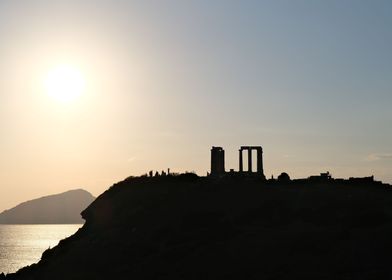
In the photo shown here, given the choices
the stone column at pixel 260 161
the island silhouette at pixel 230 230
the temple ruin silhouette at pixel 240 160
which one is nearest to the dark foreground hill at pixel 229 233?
the island silhouette at pixel 230 230


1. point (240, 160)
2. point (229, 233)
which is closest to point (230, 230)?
point (229, 233)

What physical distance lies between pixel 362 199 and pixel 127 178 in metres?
28.1

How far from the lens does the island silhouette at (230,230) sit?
4106 cm

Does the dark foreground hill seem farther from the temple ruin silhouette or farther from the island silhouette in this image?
the temple ruin silhouette

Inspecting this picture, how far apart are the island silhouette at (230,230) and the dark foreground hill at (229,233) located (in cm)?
8

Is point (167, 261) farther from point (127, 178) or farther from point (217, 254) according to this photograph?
point (127, 178)

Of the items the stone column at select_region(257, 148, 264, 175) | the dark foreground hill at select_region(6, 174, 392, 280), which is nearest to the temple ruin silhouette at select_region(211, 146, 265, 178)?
the stone column at select_region(257, 148, 264, 175)

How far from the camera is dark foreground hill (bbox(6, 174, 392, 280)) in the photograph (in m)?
40.9

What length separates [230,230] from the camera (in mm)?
48844

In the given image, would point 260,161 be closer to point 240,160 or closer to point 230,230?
point 240,160

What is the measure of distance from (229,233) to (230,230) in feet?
1.87

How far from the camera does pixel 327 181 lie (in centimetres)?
5747

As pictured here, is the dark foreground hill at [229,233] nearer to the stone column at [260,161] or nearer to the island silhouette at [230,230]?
the island silhouette at [230,230]

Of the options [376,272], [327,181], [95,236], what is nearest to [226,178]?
[327,181]
